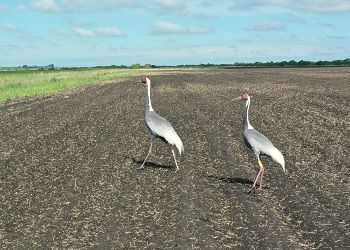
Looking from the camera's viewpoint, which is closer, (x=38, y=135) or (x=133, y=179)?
(x=133, y=179)

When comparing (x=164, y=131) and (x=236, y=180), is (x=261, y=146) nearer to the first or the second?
(x=236, y=180)

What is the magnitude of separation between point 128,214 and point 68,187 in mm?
2655

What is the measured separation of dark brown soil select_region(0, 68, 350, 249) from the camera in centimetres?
894

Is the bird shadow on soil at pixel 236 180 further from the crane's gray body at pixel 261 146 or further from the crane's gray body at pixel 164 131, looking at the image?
the crane's gray body at pixel 164 131

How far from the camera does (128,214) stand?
10172 millimetres

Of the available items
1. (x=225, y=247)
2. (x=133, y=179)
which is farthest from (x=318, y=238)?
(x=133, y=179)

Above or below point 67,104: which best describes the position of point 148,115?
above

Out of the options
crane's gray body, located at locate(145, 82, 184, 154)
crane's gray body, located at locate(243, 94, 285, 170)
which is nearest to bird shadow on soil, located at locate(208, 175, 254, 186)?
crane's gray body, located at locate(243, 94, 285, 170)

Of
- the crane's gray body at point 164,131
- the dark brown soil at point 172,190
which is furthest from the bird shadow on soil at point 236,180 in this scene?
the crane's gray body at point 164,131

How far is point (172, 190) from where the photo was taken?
39.0 ft

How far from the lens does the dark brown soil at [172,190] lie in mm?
8938

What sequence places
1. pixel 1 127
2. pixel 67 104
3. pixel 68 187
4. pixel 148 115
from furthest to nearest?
pixel 67 104, pixel 1 127, pixel 148 115, pixel 68 187

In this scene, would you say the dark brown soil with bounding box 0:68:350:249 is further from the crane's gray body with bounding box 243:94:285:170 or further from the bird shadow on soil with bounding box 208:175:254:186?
the crane's gray body with bounding box 243:94:285:170

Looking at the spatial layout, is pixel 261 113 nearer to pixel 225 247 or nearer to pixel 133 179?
pixel 133 179
